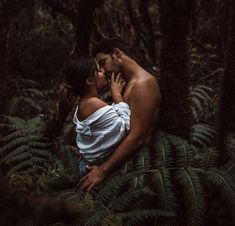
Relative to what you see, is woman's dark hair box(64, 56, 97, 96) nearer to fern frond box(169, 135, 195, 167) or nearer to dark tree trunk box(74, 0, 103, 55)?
fern frond box(169, 135, 195, 167)

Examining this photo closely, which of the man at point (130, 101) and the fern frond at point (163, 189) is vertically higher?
the man at point (130, 101)

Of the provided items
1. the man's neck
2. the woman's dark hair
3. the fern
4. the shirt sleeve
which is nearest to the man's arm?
the shirt sleeve

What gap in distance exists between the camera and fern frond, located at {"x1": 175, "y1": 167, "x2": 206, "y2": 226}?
354 centimetres

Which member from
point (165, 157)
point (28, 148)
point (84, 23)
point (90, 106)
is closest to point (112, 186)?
point (165, 157)

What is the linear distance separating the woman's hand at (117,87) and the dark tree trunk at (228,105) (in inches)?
36.6

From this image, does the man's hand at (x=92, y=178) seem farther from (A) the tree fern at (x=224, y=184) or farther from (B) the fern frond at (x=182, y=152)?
(A) the tree fern at (x=224, y=184)

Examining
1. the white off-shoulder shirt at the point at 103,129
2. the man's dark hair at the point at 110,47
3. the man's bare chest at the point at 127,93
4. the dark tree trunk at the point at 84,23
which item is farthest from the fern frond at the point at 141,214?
the dark tree trunk at the point at 84,23

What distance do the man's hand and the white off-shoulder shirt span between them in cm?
24

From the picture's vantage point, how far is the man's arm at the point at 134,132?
13.1 feet

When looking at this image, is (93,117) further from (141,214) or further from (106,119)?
(141,214)

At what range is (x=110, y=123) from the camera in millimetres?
4141

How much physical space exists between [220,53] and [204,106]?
13.0 feet

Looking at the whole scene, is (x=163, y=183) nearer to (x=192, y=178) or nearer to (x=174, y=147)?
(x=192, y=178)

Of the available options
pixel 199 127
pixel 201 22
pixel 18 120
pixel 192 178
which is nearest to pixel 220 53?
pixel 201 22
